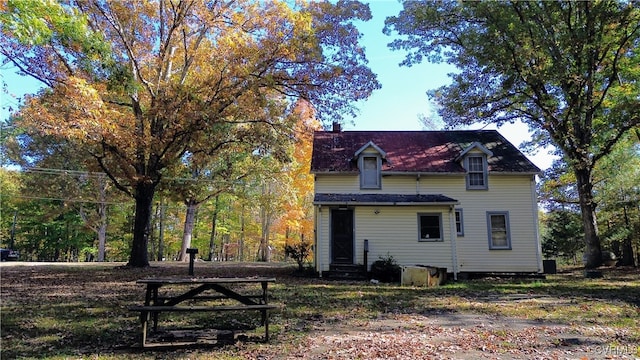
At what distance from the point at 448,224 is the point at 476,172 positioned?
3.31 meters

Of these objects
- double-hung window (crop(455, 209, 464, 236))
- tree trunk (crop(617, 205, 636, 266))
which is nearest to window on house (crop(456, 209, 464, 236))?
double-hung window (crop(455, 209, 464, 236))

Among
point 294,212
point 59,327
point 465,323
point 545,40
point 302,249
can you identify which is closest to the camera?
point 59,327

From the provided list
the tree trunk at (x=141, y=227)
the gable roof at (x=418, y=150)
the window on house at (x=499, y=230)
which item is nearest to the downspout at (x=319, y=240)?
the gable roof at (x=418, y=150)

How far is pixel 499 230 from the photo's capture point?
17844 millimetres

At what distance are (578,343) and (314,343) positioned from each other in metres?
3.96

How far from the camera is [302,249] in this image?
57.2 feet

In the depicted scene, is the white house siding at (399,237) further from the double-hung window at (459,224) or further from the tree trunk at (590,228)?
the tree trunk at (590,228)

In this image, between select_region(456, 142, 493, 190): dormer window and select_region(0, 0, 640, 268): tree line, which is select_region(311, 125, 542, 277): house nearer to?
select_region(456, 142, 493, 190): dormer window

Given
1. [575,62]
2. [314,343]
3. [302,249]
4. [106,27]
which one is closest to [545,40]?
[575,62]

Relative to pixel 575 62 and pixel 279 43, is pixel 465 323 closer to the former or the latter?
pixel 279 43

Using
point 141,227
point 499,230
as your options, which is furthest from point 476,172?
point 141,227

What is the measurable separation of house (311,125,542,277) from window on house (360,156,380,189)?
45mm

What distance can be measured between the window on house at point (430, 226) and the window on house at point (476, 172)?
8.51 feet

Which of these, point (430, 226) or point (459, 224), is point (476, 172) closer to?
point (459, 224)
